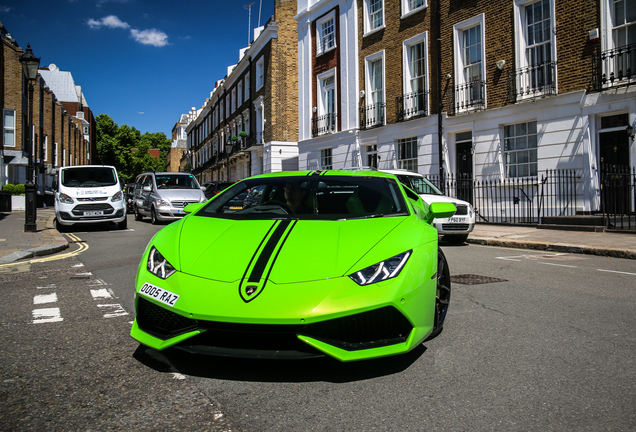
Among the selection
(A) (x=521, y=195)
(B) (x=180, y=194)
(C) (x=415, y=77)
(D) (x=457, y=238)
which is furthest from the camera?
(C) (x=415, y=77)

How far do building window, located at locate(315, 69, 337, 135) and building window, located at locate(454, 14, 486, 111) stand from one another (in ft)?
25.7

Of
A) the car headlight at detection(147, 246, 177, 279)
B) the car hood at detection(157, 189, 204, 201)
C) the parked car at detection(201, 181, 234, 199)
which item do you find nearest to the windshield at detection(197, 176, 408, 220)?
the car headlight at detection(147, 246, 177, 279)

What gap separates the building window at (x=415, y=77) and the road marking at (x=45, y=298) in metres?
16.6

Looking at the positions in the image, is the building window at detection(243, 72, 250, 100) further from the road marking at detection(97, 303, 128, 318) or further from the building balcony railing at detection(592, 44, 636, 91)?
the road marking at detection(97, 303, 128, 318)

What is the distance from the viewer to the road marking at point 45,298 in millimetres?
5277

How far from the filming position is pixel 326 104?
25.9 m

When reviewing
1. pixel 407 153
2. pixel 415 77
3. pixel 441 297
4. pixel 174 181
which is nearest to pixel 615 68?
pixel 415 77

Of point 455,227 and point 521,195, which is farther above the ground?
point 521,195

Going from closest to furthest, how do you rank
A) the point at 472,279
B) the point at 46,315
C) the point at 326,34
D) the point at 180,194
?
1. the point at 46,315
2. the point at 472,279
3. the point at 180,194
4. the point at 326,34

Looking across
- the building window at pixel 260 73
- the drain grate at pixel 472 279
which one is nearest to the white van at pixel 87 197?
the drain grate at pixel 472 279

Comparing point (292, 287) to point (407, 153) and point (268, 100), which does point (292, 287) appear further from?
point (268, 100)

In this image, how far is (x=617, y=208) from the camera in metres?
13.8

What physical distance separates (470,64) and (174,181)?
37.6 ft

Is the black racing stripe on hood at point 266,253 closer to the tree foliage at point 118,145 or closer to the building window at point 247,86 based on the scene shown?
the building window at point 247,86
